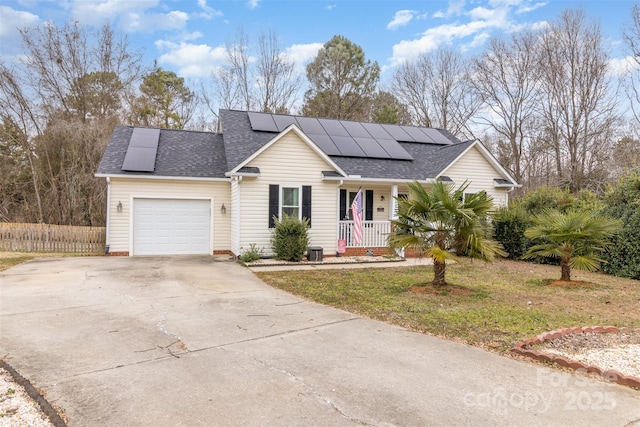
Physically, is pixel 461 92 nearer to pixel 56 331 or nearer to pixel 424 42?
pixel 424 42

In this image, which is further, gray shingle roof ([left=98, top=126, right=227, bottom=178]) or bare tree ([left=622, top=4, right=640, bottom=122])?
bare tree ([left=622, top=4, right=640, bottom=122])

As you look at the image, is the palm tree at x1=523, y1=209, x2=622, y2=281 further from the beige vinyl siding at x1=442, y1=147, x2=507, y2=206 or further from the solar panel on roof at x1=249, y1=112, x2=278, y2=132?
the solar panel on roof at x1=249, y1=112, x2=278, y2=132

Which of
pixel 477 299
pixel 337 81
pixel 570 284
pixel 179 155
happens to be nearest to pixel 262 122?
pixel 179 155

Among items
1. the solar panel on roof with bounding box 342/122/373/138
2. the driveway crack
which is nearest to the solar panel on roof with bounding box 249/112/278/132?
the solar panel on roof with bounding box 342/122/373/138

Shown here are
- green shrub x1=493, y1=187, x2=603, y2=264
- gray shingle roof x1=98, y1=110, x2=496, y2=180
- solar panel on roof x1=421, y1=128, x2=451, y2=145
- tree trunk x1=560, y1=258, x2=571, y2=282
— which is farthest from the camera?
solar panel on roof x1=421, y1=128, x2=451, y2=145

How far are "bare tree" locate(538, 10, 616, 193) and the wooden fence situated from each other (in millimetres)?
23933

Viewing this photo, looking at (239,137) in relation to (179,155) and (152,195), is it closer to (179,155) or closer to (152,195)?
(179,155)

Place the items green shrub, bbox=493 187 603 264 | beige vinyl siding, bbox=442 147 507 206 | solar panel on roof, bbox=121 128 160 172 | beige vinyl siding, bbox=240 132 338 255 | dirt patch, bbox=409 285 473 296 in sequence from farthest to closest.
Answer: beige vinyl siding, bbox=442 147 507 206
green shrub, bbox=493 187 603 264
solar panel on roof, bbox=121 128 160 172
beige vinyl siding, bbox=240 132 338 255
dirt patch, bbox=409 285 473 296

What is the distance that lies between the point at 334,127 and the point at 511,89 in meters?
14.3

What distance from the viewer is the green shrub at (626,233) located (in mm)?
10859

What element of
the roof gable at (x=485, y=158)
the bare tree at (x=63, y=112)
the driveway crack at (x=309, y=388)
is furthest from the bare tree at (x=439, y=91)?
the driveway crack at (x=309, y=388)

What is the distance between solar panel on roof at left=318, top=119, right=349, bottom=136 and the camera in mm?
17700

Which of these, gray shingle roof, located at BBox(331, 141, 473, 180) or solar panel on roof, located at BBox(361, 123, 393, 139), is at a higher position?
solar panel on roof, located at BBox(361, 123, 393, 139)

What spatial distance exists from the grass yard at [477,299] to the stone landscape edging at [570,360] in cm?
24
